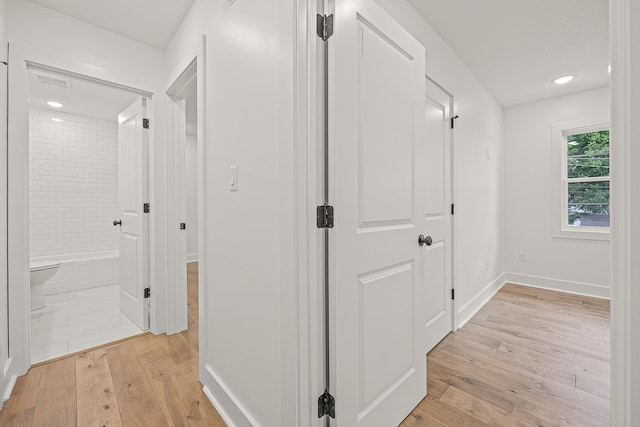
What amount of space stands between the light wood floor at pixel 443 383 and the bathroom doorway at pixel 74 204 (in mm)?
711

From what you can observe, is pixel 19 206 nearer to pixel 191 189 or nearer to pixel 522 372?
pixel 522 372

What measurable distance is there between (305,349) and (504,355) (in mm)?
1842

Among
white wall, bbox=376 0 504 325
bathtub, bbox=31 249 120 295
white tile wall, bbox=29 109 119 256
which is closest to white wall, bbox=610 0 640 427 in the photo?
white wall, bbox=376 0 504 325

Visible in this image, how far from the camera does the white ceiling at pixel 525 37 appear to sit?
1966 mm

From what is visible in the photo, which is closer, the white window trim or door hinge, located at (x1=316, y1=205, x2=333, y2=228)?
door hinge, located at (x1=316, y1=205, x2=333, y2=228)

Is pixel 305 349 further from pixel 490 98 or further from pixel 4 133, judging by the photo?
pixel 490 98

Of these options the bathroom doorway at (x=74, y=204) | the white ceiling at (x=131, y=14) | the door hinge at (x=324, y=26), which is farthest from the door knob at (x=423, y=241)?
the bathroom doorway at (x=74, y=204)

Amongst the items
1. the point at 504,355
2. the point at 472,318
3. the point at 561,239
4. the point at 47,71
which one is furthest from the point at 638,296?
the point at 561,239

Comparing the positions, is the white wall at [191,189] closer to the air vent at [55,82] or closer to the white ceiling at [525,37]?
the air vent at [55,82]

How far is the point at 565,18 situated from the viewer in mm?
2088

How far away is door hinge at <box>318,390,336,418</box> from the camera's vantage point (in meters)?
1.12

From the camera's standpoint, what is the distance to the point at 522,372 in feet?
6.16

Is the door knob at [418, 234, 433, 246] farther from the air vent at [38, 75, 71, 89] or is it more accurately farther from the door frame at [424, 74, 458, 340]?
the air vent at [38, 75, 71, 89]

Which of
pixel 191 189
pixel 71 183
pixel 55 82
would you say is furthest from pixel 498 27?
pixel 71 183
